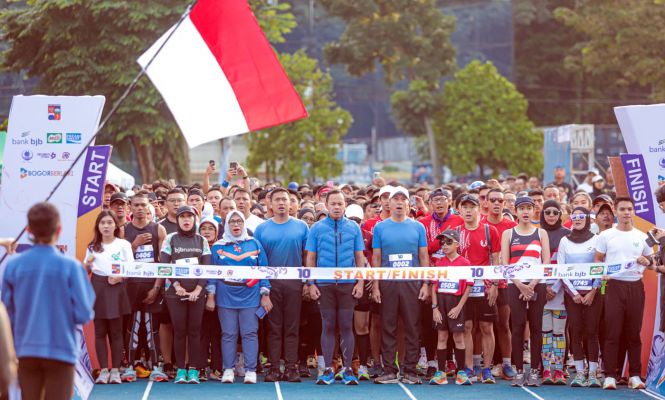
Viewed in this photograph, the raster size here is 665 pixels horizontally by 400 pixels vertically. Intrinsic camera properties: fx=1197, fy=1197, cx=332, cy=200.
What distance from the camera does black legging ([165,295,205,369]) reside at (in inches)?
495

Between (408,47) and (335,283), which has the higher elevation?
(408,47)

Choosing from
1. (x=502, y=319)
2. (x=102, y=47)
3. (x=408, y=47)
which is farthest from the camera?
(x=408, y=47)

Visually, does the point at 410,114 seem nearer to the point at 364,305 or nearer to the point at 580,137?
the point at 580,137

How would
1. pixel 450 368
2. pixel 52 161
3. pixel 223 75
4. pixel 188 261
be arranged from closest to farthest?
pixel 223 75, pixel 52 161, pixel 188 261, pixel 450 368

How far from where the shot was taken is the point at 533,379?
12562mm

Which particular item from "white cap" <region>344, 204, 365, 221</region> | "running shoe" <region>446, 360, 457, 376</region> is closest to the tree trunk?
"white cap" <region>344, 204, 365, 221</region>

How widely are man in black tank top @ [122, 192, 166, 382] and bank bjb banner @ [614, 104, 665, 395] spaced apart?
503 cm

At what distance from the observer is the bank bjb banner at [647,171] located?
12.5 metres

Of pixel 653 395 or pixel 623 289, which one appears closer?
pixel 653 395

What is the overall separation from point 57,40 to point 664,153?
885 inches

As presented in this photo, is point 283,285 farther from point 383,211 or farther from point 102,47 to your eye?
point 102,47

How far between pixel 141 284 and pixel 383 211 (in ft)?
9.22

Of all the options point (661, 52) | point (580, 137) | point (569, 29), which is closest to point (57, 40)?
point (580, 137)

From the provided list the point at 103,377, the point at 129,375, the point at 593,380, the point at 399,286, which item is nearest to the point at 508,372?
the point at 593,380
